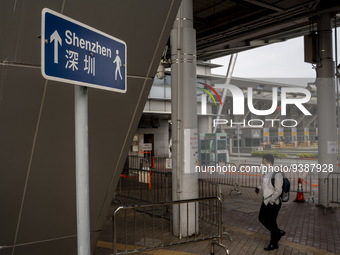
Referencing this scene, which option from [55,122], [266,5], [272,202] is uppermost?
[266,5]

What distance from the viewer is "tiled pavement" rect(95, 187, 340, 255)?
6.49 meters

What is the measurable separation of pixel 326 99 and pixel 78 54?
10.2 metres

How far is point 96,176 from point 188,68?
3876 mm

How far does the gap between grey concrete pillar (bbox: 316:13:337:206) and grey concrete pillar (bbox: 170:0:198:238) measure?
5.17 m

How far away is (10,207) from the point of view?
3688 millimetres

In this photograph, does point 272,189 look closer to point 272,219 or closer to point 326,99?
point 272,219

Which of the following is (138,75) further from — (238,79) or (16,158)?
(238,79)

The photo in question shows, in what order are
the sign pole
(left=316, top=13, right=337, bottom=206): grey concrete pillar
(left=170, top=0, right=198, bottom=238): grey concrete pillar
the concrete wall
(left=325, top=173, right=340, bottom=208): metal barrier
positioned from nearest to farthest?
the sign pole < the concrete wall < (left=170, top=0, right=198, bottom=238): grey concrete pillar < (left=325, top=173, right=340, bottom=208): metal barrier < (left=316, top=13, right=337, bottom=206): grey concrete pillar

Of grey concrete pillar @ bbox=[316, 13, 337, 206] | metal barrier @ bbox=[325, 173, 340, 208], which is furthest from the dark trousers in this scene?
grey concrete pillar @ bbox=[316, 13, 337, 206]

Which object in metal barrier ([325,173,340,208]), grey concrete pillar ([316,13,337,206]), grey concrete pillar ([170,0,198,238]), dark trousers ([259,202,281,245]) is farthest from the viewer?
grey concrete pillar ([316,13,337,206])

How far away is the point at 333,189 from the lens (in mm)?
10445

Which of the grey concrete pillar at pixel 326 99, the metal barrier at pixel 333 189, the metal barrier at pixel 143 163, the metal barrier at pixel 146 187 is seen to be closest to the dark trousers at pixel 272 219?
the metal barrier at pixel 146 187

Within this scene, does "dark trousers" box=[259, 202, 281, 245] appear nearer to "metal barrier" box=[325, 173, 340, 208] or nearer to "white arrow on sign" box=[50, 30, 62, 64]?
"metal barrier" box=[325, 173, 340, 208]

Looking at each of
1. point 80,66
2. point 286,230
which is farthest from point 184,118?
point 80,66
